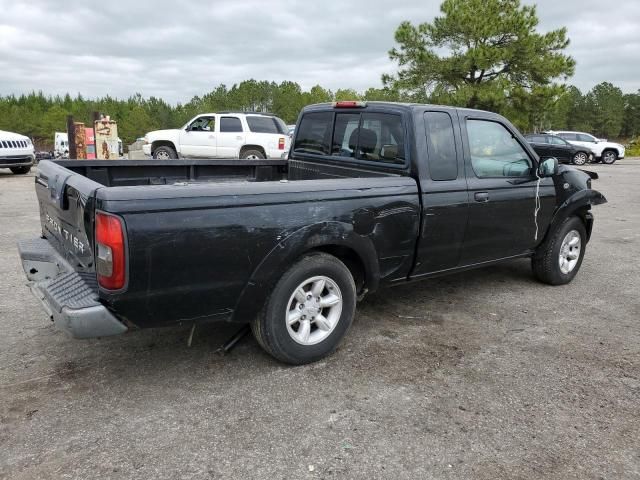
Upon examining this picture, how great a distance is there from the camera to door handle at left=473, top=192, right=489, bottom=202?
430 centimetres

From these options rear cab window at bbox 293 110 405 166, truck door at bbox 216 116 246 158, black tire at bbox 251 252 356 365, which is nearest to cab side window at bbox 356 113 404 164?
rear cab window at bbox 293 110 405 166

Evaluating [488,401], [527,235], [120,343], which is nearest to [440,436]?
[488,401]

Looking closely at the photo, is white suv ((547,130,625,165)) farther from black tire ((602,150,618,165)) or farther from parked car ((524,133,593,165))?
parked car ((524,133,593,165))

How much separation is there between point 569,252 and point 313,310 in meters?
3.28

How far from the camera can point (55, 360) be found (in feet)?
11.7

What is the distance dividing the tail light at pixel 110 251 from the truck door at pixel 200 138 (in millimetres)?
13694

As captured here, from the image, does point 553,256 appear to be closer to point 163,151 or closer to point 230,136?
point 230,136

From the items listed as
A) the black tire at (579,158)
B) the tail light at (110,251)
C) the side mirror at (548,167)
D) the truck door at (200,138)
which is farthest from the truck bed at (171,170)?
the black tire at (579,158)

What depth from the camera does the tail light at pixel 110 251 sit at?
2.66 m

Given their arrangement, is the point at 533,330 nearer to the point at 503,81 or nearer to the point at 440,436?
the point at 440,436

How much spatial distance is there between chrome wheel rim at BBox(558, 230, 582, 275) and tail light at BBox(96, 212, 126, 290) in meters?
4.26

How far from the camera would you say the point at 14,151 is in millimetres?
14773

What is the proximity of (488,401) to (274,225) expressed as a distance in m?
1.63

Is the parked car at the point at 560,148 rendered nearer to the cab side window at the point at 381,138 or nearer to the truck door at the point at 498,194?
the truck door at the point at 498,194
